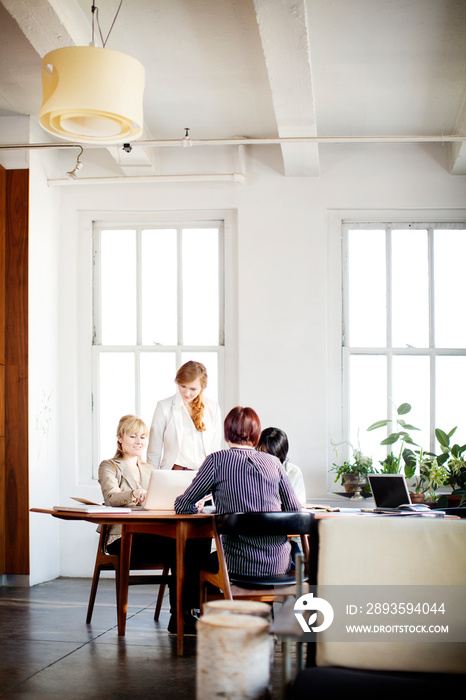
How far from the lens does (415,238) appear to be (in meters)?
7.00

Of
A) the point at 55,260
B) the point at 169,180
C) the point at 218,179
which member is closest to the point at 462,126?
the point at 218,179

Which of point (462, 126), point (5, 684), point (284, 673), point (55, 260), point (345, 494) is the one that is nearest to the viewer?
point (284, 673)

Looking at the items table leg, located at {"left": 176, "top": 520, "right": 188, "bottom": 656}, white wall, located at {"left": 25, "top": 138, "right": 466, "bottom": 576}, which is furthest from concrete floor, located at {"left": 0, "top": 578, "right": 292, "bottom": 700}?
white wall, located at {"left": 25, "top": 138, "right": 466, "bottom": 576}

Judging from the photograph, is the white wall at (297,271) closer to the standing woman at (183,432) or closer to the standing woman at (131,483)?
the standing woman at (183,432)

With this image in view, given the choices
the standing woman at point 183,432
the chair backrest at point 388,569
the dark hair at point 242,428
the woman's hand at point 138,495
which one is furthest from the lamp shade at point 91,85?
A: the standing woman at point 183,432

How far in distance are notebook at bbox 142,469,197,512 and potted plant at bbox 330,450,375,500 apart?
246 cm

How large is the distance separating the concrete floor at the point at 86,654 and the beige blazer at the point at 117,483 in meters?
0.68

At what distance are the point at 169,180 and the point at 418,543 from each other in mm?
4852

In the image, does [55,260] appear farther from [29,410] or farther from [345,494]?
[345,494]

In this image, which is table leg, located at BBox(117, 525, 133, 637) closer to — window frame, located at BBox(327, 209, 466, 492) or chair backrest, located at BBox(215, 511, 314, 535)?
chair backrest, located at BBox(215, 511, 314, 535)

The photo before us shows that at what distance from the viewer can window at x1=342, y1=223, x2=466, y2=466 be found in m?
6.88

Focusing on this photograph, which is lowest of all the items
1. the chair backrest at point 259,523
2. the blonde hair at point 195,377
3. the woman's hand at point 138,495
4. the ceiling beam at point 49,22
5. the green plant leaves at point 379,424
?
the woman's hand at point 138,495

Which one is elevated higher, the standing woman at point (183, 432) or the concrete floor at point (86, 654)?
the standing woman at point (183, 432)

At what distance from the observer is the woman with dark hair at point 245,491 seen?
12.8 feet
